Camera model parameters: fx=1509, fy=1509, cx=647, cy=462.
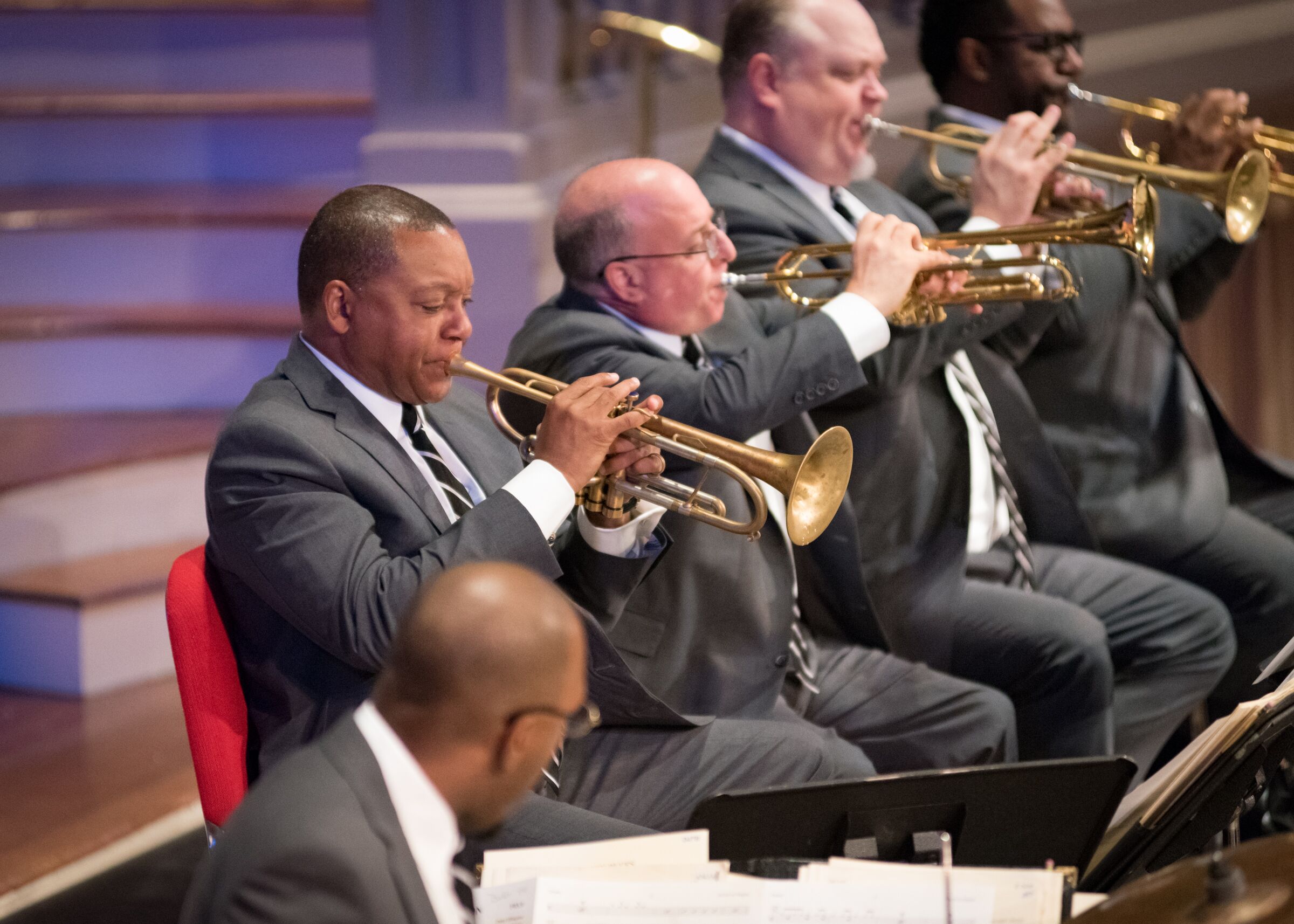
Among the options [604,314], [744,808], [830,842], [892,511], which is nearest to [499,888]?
[744,808]

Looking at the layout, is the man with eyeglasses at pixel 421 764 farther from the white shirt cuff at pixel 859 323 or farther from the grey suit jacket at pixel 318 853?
the white shirt cuff at pixel 859 323

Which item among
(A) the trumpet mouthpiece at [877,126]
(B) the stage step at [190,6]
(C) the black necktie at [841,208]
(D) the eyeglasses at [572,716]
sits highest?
(B) the stage step at [190,6]

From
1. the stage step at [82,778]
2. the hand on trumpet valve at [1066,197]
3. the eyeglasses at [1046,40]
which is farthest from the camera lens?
the eyeglasses at [1046,40]

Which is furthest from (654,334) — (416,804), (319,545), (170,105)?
(170,105)

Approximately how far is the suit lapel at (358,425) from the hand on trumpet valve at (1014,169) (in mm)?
1543

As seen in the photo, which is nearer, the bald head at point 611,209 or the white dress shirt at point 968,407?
the bald head at point 611,209

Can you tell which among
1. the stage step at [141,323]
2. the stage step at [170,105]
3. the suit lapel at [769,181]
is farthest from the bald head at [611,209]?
the stage step at [170,105]

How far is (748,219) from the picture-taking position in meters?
3.32

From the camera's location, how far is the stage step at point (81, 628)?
13.6ft

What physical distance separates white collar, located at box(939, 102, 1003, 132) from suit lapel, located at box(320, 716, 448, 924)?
9.55ft

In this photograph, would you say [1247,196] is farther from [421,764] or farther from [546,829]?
[421,764]

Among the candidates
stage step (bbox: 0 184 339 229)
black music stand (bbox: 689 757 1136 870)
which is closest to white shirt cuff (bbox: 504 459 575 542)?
black music stand (bbox: 689 757 1136 870)

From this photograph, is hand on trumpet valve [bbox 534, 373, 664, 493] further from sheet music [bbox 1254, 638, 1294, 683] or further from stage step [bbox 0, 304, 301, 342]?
stage step [bbox 0, 304, 301, 342]

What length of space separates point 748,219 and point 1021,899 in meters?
1.88
